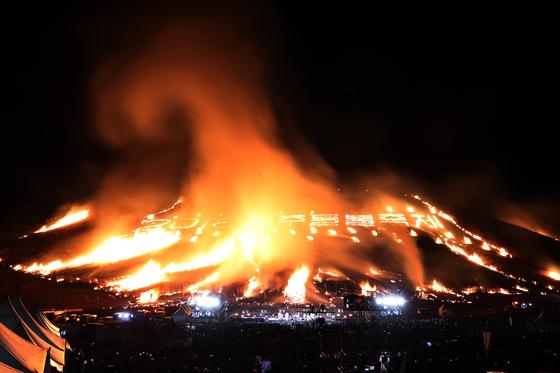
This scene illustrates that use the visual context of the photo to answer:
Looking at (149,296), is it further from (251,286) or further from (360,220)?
(360,220)

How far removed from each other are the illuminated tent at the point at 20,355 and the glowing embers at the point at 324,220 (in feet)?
255

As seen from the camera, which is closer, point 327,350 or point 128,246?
point 327,350

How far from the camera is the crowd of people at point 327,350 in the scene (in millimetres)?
19391

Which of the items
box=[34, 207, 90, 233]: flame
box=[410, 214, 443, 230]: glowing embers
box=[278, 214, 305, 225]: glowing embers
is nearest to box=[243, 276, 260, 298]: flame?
box=[278, 214, 305, 225]: glowing embers

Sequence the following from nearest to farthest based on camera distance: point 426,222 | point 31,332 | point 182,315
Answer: point 31,332, point 182,315, point 426,222

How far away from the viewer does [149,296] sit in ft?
192

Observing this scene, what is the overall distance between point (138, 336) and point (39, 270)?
1914 inches

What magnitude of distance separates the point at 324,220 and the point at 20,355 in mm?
81808

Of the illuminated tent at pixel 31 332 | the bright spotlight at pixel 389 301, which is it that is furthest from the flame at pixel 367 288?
the illuminated tent at pixel 31 332

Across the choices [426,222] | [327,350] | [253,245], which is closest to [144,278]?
[253,245]

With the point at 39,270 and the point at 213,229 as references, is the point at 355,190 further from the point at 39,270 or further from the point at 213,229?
the point at 39,270

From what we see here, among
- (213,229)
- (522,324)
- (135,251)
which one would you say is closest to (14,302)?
(522,324)

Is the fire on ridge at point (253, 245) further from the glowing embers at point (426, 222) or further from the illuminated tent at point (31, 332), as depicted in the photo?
the illuminated tent at point (31, 332)

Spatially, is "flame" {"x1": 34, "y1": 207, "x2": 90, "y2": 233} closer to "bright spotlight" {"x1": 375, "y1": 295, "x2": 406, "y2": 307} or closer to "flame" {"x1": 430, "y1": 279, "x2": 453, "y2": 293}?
"flame" {"x1": 430, "y1": 279, "x2": 453, "y2": 293}
